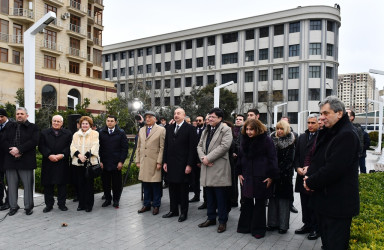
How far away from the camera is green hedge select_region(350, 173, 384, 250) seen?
3.33m

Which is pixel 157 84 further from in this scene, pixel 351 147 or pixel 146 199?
pixel 351 147

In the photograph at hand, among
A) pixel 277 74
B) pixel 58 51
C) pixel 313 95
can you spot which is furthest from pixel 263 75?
pixel 58 51

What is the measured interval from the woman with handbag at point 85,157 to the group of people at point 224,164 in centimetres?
2

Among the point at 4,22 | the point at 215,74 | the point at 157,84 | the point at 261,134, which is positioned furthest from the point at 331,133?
the point at 157,84

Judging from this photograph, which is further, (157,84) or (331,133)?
(157,84)

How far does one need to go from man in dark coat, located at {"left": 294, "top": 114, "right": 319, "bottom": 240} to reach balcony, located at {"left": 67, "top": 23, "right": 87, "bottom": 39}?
3814cm

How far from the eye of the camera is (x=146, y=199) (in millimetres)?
6340

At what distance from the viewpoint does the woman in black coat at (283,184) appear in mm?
5066

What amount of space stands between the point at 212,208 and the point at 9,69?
32242 millimetres

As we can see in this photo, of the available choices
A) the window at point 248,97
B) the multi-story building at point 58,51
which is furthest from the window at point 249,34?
the multi-story building at point 58,51

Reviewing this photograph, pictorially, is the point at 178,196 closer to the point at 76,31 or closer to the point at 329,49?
the point at 76,31

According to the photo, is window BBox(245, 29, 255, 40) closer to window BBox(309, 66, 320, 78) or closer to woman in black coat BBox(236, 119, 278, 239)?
window BBox(309, 66, 320, 78)

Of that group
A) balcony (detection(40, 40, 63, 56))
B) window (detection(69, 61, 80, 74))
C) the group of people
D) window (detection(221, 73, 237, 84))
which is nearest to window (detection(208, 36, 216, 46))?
window (detection(221, 73, 237, 84))

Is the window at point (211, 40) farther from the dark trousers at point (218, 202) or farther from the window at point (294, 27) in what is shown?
the dark trousers at point (218, 202)
